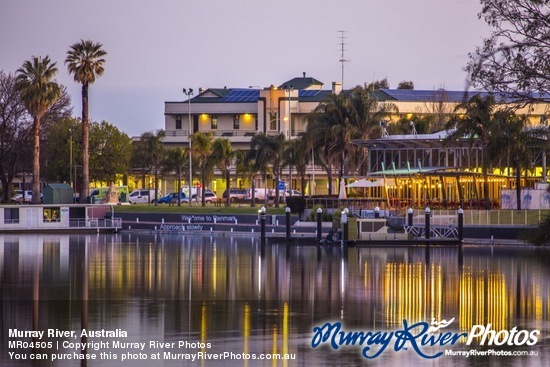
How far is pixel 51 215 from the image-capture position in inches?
3381

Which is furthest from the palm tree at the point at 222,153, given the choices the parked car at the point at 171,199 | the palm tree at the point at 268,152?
the parked car at the point at 171,199

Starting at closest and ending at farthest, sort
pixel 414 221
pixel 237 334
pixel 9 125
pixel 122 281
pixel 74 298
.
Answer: pixel 237 334 < pixel 74 298 < pixel 122 281 < pixel 414 221 < pixel 9 125

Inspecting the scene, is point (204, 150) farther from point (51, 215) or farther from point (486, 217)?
point (486, 217)

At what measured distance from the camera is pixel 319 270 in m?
46.1

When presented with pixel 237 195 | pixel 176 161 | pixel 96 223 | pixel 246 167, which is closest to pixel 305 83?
pixel 237 195

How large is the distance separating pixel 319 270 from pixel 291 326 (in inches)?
695

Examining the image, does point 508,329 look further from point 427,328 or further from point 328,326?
point 328,326

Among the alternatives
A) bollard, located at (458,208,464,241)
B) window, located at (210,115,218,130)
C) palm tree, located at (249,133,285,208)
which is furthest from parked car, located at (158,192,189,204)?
bollard, located at (458,208,464,241)

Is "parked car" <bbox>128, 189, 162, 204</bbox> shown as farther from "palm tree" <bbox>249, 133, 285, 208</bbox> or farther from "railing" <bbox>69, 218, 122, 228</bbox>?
"railing" <bbox>69, 218, 122, 228</bbox>

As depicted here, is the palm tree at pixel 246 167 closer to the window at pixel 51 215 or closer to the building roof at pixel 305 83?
the window at pixel 51 215

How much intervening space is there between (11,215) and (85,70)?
56.8 feet

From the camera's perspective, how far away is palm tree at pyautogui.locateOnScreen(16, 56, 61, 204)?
9831cm

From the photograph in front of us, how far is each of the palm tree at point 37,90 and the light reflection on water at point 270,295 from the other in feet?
131

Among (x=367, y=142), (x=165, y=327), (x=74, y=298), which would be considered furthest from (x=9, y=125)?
(x=165, y=327)
